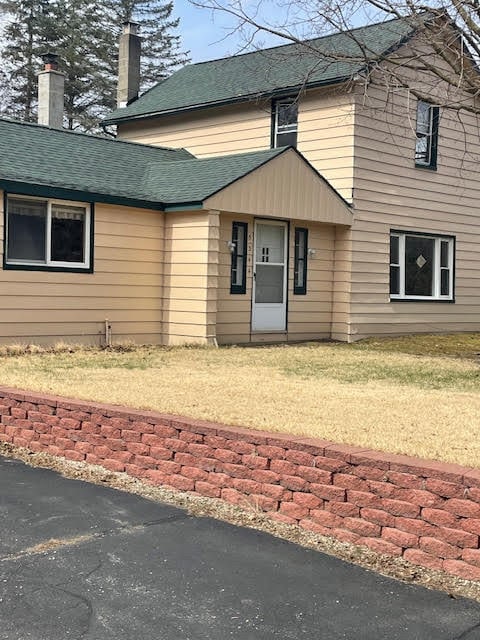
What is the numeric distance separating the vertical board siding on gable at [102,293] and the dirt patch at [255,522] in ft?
19.9

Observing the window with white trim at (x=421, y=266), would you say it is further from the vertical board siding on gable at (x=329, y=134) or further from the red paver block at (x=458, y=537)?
the red paver block at (x=458, y=537)

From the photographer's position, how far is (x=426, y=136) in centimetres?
1917

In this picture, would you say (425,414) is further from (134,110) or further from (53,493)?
(134,110)

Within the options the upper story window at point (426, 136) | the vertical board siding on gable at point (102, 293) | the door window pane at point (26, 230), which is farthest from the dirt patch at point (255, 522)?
the upper story window at point (426, 136)

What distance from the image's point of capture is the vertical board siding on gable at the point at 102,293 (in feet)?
45.2

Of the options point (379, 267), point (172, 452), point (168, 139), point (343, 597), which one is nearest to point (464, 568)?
point (343, 597)

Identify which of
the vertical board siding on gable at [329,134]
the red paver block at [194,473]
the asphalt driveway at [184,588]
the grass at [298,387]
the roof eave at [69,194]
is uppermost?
the vertical board siding on gable at [329,134]

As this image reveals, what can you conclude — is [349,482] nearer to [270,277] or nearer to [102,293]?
[102,293]

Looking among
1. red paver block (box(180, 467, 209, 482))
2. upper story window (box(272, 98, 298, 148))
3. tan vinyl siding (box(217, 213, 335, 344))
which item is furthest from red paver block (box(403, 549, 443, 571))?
upper story window (box(272, 98, 298, 148))

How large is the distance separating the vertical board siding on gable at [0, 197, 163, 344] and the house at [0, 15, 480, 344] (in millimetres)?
27

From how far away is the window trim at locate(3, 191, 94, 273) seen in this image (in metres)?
→ 13.6

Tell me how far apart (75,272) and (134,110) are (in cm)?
873

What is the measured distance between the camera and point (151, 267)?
51.4 feet

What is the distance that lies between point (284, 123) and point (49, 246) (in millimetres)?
6832
